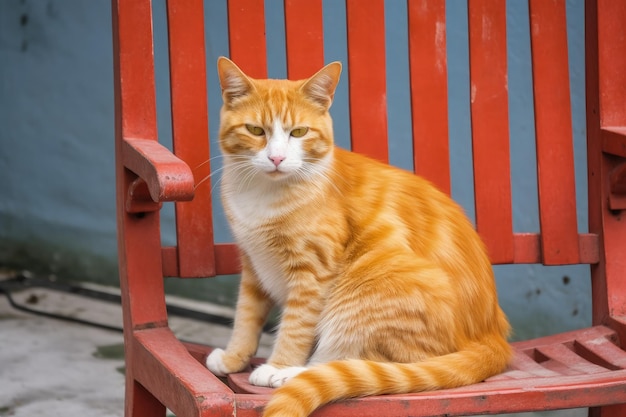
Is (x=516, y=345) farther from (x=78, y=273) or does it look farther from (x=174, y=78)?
(x=78, y=273)

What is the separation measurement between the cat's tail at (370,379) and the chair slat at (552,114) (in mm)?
571

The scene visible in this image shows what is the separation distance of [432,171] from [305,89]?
0.45 metres

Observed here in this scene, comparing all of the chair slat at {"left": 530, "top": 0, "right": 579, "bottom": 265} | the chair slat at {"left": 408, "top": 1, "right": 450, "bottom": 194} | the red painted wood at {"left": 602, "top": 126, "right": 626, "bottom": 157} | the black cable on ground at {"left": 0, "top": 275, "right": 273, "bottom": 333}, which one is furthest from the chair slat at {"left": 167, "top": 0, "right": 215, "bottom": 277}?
the black cable on ground at {"left": 0, "top": 275, "right": 273, "bottom": 333}

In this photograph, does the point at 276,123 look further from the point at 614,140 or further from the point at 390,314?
the point at 614,140

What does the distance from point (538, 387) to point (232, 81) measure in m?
0.77

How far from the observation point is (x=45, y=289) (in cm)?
385

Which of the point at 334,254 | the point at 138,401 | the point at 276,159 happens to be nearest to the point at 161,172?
the point at 276,159

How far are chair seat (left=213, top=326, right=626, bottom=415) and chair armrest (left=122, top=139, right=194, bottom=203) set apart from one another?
37 centimetres

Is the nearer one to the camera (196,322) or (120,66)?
(120,66)

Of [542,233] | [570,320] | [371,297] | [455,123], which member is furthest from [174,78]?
[570,320]

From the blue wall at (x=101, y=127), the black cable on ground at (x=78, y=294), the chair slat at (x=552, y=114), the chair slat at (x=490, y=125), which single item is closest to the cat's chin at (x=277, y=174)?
the chair slat at (x=490, y=125)

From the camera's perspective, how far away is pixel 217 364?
5.54 feet

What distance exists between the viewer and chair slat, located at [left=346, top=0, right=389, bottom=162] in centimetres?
200

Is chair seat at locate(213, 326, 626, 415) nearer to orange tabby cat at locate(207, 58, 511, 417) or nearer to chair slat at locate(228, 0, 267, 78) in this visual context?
orange tabby cat at locate(207, 58, 511, 417)
